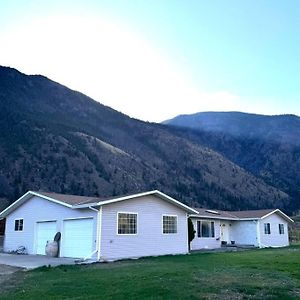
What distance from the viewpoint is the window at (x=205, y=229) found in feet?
99.6

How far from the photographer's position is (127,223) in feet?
71.5

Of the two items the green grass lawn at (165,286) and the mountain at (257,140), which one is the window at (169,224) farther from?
the mountain at (257,140)

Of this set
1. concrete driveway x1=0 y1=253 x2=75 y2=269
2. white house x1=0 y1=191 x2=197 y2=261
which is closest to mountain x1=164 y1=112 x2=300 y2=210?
white house x1=0 y1=191 x2=197 y2=261

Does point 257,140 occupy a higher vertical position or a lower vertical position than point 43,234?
higher

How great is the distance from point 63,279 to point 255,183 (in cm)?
7208

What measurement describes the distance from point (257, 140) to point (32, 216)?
10517 cm

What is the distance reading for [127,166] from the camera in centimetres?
7025

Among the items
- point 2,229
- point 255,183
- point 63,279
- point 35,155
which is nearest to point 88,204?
point 63,279

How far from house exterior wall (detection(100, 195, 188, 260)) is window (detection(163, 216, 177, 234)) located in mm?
235

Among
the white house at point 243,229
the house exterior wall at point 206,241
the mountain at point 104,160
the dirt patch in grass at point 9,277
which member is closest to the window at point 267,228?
the white house at point 243,229

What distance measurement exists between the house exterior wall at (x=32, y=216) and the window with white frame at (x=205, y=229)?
10963 millimetres

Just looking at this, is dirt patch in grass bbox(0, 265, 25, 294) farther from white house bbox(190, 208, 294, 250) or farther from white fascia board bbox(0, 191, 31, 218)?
white house bbox(190, 208, 294, 250)

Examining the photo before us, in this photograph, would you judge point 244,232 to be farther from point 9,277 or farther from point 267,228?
point 9,277

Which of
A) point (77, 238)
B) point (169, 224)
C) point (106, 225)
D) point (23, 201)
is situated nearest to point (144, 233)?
point (169, 224)
